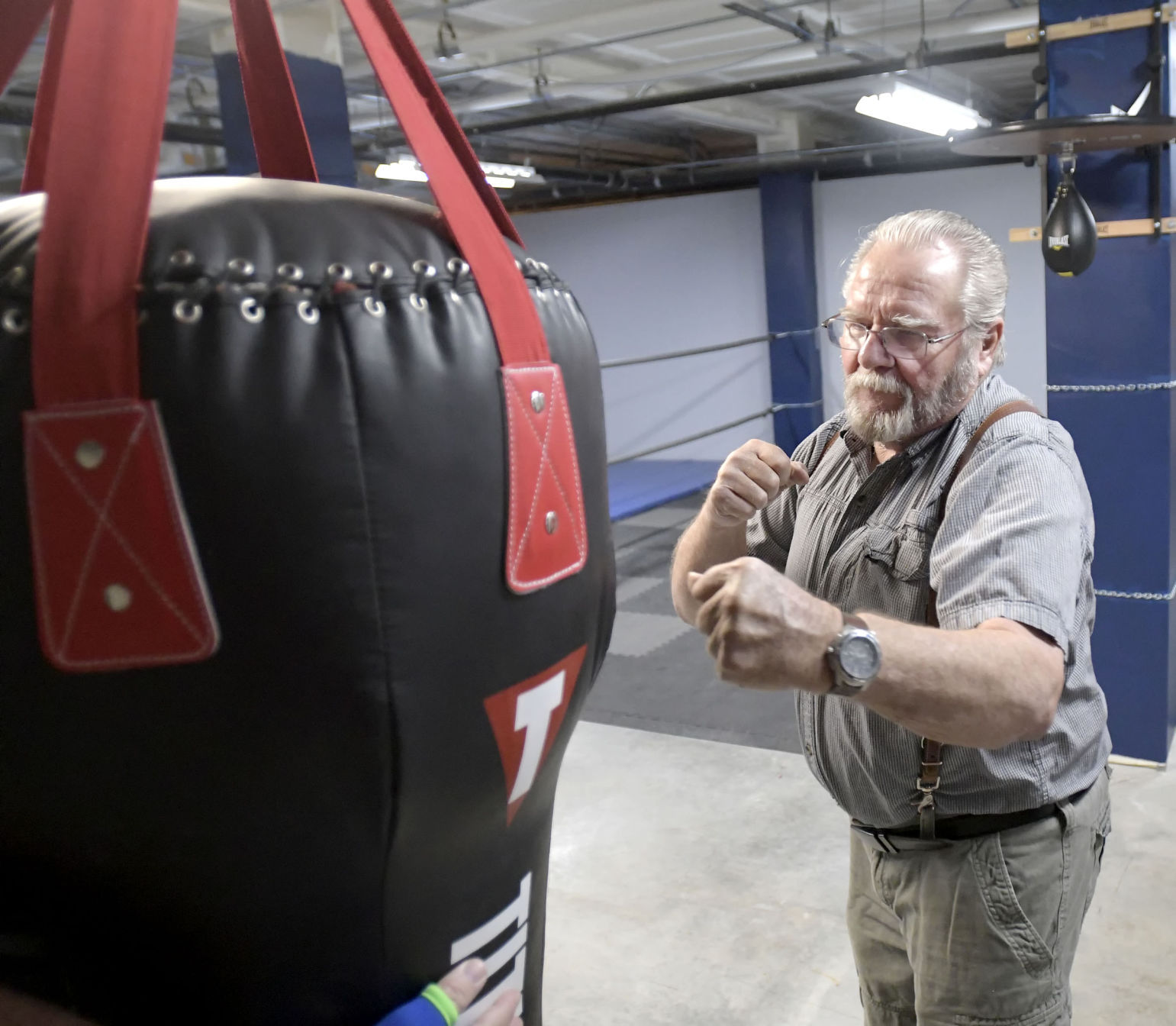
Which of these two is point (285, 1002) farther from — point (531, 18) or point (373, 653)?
point (531, 18)

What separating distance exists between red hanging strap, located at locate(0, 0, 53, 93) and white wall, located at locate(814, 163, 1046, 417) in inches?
288

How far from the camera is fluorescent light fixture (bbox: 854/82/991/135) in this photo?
5184 millimetres

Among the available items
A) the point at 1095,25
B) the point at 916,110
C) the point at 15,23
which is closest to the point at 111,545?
the point at 15,23

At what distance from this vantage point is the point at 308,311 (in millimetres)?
657

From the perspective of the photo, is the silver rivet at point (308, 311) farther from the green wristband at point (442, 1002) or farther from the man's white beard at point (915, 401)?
the man's white beard at point (915, 401)

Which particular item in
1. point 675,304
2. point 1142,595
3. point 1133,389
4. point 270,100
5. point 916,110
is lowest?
point 1142,595

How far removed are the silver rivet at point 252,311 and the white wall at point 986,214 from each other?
24.5ft

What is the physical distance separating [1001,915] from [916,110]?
4.90 meters

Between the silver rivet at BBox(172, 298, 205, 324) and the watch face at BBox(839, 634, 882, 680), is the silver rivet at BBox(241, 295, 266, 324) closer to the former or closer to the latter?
the silver rivet at BBox(172, 298, 205, 324)

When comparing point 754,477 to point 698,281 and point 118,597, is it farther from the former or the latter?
point 698,281

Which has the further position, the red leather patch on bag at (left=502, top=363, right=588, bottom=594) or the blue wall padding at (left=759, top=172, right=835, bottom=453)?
the blue wall padding at (left=759, top=172, right=835, bottom=453)

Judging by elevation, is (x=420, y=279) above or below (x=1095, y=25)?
below

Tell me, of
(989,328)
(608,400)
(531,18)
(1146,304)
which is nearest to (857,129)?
(608,400)

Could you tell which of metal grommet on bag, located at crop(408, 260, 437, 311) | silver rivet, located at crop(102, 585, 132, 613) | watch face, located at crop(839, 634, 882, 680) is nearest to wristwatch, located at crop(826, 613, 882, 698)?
watch face, located at crop(839, 634, 882, 680)
